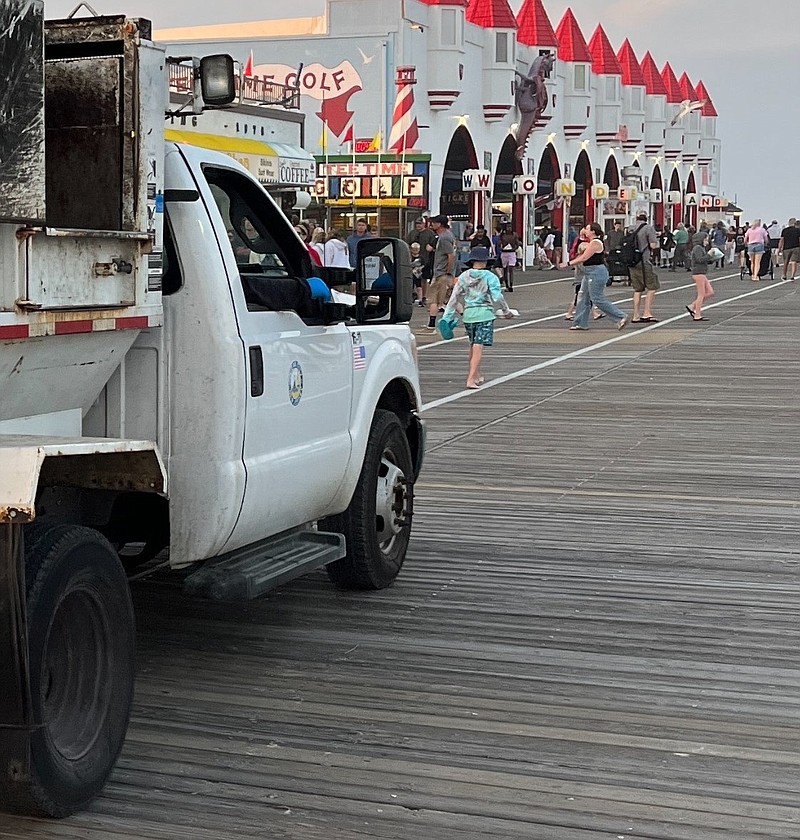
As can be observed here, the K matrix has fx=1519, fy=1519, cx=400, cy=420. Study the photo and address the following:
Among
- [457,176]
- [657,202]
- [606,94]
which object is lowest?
[657,202]

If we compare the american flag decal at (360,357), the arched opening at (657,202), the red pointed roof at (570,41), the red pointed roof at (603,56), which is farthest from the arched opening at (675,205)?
the american flag decal at (360,357)

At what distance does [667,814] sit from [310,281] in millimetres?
2900

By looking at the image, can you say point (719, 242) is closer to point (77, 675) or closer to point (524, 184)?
point (524, 184)

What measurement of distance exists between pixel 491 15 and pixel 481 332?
44106mm

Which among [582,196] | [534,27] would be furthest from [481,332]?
[582,196]

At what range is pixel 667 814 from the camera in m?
4.55

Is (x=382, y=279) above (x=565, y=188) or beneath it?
beneath

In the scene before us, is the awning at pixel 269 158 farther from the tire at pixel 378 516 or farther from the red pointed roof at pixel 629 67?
the red pointed roof at pixel 629 67

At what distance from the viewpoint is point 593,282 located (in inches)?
1025

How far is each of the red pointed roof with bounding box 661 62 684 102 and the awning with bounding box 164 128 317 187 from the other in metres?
60.8

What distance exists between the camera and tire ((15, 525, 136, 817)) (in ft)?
13.9

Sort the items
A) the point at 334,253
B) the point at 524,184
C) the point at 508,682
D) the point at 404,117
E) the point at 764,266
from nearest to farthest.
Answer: the point at 508,682 < the point at 334,253 < the point at 404,117 < the point at 764,266 < the point at 524,184

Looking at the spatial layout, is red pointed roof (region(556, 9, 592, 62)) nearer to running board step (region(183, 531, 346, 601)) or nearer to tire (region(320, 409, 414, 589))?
tire (region(320, 409, 414, 589))

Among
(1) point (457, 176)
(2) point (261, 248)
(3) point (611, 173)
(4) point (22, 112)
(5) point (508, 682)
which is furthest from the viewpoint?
(3) point (611, 173)
